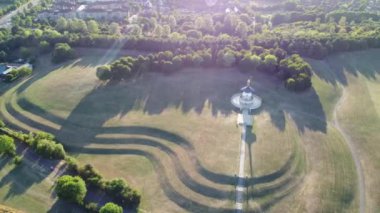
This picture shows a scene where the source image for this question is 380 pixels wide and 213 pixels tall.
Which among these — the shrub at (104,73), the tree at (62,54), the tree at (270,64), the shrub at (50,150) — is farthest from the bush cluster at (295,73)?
the tree at (62,54)

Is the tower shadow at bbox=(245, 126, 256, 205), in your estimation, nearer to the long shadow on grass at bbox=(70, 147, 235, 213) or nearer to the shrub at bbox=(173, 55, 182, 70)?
the long shadow on grass at bbox=(70, 147, 235, 213)

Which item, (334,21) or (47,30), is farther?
(334,21)

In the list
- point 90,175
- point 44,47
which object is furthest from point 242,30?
point 90,175

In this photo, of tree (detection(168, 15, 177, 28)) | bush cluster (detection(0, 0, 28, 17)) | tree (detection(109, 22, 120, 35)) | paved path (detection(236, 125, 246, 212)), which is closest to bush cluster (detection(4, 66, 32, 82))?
tree (detection(109, 22, 120, 35))

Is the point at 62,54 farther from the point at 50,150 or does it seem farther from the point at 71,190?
the point at 71,190

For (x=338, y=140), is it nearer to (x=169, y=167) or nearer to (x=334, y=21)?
(x=169, y=167)

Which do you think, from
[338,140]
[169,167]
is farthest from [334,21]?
[169,167]
